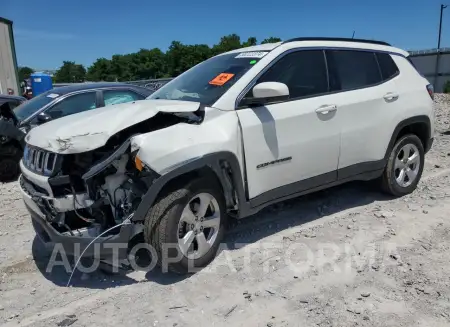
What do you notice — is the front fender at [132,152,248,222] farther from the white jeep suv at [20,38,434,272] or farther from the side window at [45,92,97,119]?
the side window at [45,92,97,119]

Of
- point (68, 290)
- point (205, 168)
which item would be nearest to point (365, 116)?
point (205, 168)

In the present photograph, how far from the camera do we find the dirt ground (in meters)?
2.84

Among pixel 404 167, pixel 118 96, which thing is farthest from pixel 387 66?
pixel 118 96

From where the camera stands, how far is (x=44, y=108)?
6645mm

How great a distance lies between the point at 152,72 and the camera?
77250mm

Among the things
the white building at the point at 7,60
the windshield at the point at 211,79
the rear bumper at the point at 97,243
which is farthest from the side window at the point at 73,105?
the white building at the point at 7,60

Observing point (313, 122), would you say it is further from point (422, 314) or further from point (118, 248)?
point (118, 248)

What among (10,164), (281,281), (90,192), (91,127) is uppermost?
(91,127)

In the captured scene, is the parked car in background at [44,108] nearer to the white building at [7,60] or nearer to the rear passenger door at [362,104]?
the rear passenger door at [362,104]

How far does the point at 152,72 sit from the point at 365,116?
251 feet

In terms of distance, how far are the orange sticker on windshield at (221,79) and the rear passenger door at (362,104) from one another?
3.76 ft

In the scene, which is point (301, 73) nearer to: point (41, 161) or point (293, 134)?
point (293, 134)

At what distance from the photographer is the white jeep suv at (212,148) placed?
3018 mm

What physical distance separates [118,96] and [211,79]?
12.8ft
